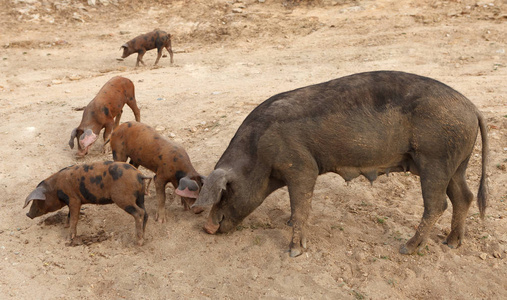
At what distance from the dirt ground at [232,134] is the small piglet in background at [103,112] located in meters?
0.36

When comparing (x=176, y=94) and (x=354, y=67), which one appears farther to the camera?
(x=354, y=67)

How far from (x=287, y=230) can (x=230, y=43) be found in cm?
1074

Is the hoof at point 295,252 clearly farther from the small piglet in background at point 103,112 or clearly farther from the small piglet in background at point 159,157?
the small piglet in background at point 103,112

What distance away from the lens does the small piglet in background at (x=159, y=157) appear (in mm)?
6266

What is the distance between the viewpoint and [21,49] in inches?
620

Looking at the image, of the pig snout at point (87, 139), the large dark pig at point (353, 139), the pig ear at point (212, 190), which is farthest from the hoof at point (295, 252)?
the pig snout at point (87, 139)

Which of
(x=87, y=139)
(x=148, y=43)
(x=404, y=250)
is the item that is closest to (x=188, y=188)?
(x=404, y=250)

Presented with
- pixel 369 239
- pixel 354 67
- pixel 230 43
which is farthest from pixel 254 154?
pixel 230 43

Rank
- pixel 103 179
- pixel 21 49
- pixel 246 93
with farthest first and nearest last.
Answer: pixel 21 49 < pixel 246 93 < pixel 103 179

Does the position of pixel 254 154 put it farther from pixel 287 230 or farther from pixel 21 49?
pixel 21 49

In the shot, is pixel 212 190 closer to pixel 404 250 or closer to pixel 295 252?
pixel 295 252

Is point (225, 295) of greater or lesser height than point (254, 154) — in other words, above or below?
below

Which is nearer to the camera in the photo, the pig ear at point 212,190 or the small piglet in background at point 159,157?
the pig ear at point 212,190

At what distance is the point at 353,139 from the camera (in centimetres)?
Result: 532
